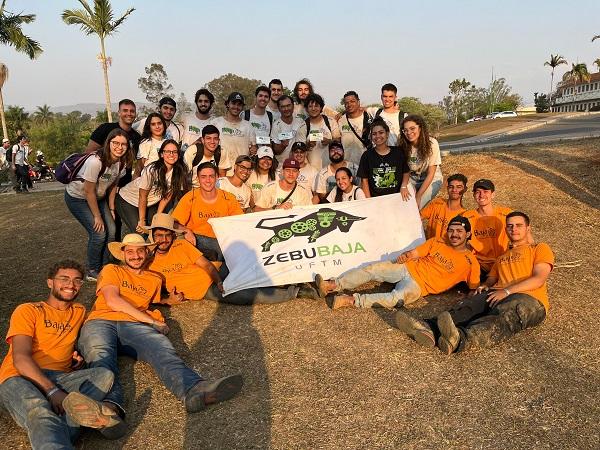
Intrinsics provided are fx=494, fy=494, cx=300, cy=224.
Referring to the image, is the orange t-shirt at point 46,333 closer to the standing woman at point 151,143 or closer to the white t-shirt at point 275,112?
the standing woman at point 151,143

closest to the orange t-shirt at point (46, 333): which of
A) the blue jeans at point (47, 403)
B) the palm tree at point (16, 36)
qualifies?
the blue jeans at point (47, 403)

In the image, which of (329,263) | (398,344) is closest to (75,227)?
(329,263)

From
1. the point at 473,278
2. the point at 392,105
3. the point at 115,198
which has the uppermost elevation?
the point at 392,105

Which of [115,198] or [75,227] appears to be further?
[75,227]

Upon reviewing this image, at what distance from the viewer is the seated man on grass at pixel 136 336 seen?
3742mm

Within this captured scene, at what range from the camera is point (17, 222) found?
11719mm

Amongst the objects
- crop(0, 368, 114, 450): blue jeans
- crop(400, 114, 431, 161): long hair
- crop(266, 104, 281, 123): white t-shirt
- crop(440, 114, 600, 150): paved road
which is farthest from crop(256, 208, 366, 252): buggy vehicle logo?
crop(440, 114, 600, 150): paved road

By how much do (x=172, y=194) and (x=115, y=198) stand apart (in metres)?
0.81

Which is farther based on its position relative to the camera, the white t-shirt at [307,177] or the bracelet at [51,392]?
the white t-shirt at [307,177]

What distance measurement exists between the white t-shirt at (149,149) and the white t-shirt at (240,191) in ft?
3.15

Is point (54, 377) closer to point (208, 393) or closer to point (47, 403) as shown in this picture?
point (47, 403)

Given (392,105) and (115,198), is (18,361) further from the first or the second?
(392,105)

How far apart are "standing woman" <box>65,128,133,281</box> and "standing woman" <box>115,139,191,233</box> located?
191 mm

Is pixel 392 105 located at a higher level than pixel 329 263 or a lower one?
higher
